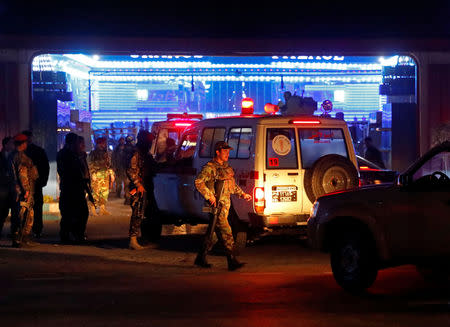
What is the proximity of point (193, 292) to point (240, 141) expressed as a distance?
319 cm

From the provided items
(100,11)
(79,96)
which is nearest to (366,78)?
(79,96)

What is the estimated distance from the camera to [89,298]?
8.69m

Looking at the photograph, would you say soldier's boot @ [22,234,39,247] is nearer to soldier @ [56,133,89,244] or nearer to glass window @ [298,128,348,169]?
soldier @ [56,133,89,244]

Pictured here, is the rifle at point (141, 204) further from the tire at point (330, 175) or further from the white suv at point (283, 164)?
the tire at point (330, 175)

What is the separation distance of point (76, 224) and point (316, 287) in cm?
586

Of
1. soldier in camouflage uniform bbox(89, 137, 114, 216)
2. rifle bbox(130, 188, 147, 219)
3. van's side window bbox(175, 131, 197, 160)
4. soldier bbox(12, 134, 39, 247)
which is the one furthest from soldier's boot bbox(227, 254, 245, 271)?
soldier in camouflage uniform bbox(89, 137, 114, 216)

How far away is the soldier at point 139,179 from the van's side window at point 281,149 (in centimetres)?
257

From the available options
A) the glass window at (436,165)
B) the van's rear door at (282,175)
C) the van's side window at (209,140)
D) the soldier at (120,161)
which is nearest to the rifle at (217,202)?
the van's rear door at (282,175)

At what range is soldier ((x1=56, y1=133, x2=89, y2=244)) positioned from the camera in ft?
44.7

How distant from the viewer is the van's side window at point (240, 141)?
1134 cm

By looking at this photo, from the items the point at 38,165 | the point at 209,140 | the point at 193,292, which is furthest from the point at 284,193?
the point at 38,165

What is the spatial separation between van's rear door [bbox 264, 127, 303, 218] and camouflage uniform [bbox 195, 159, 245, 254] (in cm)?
56

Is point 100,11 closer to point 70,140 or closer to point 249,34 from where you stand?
point 249,34

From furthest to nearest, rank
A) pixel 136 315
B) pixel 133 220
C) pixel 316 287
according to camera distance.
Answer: pixel 133 220 < pixel 316 287 < pixel 136 315
